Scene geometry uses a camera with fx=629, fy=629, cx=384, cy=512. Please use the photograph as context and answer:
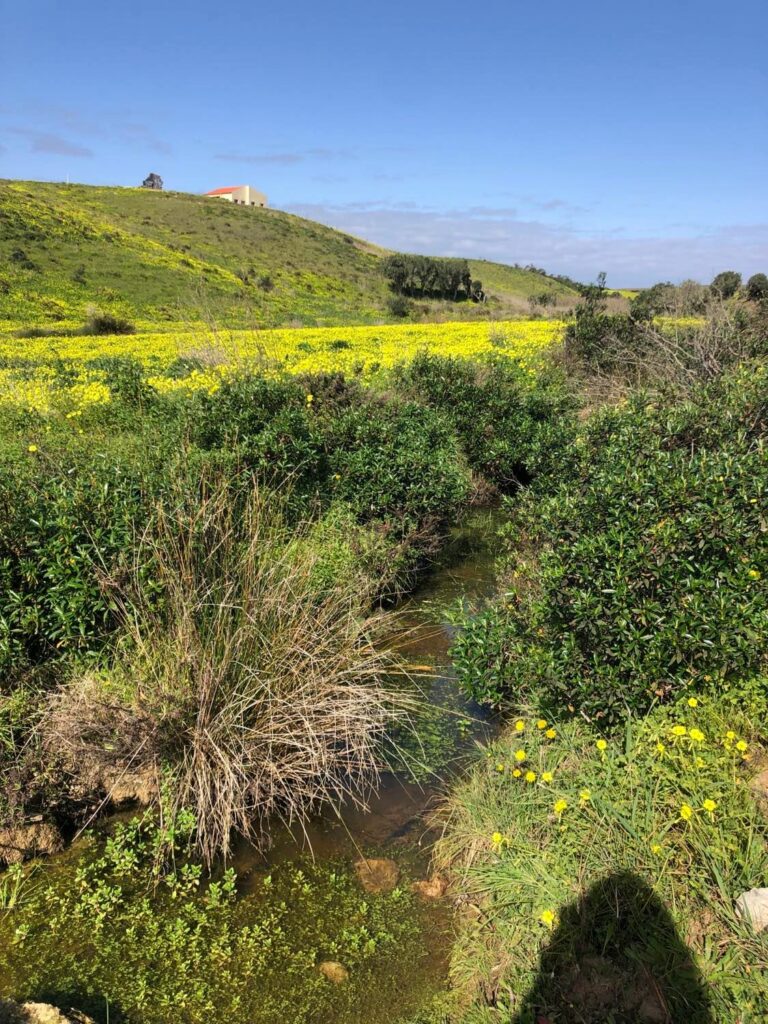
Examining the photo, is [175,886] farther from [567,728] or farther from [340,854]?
[567,728]

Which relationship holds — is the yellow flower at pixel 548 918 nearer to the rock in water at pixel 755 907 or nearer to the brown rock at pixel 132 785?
the rock in water at pixel 755 907

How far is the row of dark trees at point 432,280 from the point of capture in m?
59.9

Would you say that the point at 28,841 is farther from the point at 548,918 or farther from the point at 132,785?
the point at 548,918

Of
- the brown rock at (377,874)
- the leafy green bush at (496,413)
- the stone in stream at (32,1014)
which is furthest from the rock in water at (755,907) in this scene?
the leafy green bush at (496,413)

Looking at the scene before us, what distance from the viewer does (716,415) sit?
18.8ft

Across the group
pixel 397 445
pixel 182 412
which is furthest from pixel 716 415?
pixel 182 412

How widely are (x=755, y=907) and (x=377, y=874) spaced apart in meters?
1.84

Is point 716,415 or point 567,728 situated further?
point 716,415

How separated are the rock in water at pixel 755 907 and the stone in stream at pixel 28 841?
10.9ft

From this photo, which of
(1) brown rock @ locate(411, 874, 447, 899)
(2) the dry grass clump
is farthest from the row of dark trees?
(1) brown rock @ locate(411, 874, 447, 899)

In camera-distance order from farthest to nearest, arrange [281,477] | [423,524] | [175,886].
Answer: [423,524], [281,477], [175,886]

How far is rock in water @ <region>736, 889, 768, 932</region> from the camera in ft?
7.88

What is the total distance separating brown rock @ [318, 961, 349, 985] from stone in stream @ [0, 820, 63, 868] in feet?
5.25

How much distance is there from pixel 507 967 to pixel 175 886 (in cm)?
168
